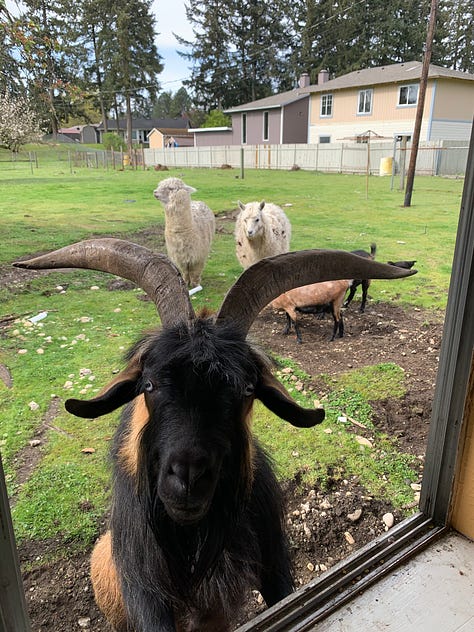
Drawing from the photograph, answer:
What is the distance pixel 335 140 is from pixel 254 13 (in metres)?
7.32

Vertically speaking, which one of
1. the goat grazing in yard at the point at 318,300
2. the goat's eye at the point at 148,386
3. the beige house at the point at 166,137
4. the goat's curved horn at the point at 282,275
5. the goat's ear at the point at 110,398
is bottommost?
the goat grazing in yard at the point at 318,300

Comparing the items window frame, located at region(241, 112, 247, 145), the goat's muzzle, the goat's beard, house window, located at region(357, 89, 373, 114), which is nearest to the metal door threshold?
the goat's beard

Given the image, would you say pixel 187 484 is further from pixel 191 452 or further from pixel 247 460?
pixel 247 460

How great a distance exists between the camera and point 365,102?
21.8 metres

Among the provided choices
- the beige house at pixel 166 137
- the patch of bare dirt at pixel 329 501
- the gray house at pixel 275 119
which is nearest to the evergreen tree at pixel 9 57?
the patch of bare dirt at pixel 329 501

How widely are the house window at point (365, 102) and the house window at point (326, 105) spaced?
2.04 meters

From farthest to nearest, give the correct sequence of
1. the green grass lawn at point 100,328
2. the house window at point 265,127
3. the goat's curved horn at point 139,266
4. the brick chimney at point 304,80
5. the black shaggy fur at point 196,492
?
the house window at point 265,127 < the brick chimney at point 304,80 < the green grass lawn at point 100,328 < the goat's curved horn at point 139,266 < the black shaggy fur at point 196,492

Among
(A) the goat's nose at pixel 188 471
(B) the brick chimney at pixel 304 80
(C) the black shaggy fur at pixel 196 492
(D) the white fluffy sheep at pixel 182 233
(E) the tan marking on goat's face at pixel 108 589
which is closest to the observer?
(A) the goat's nose at pixel 188 471

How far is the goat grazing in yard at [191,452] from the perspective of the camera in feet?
3.89

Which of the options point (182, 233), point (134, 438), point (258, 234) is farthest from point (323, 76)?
point (134, 438)

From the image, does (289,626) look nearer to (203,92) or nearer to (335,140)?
(335,140)

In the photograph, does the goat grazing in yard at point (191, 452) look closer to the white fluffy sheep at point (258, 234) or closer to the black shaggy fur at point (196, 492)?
the black shaggy fur at point (196, 492)

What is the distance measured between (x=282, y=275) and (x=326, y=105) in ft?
84.3

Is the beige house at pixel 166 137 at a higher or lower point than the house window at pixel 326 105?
lower
